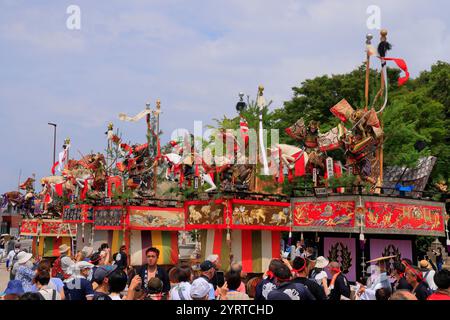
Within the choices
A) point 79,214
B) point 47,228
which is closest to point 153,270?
point 79,214

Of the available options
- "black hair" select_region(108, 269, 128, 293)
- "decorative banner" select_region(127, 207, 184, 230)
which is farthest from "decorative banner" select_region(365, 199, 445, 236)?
"black hair" select_region(108, 269, 128, 293)

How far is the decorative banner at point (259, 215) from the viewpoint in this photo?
17.0m

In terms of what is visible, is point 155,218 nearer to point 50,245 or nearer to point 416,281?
point 50,245

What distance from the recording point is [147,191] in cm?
2377

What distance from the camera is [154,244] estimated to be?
887 inches

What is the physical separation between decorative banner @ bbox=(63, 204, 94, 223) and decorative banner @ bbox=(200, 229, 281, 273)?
9612 millimetres

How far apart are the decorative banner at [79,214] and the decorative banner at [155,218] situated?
185 inches

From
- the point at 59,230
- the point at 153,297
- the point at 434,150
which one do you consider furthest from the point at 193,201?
the point at 434,150

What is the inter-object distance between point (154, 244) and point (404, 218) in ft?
38.0

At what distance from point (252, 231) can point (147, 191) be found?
7.72m

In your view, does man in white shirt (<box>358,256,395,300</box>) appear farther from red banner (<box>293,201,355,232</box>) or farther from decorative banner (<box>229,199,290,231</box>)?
decorative banner (<box>229,199,290,231</box>)

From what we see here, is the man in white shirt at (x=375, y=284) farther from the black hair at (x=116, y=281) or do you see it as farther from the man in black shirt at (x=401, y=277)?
the black hair at (x=116, y=281)

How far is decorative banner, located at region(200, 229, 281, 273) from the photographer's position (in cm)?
1742

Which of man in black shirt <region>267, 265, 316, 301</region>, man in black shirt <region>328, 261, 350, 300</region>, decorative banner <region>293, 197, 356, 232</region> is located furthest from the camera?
decorative banner <region>293, 197, 356, 232</region>
